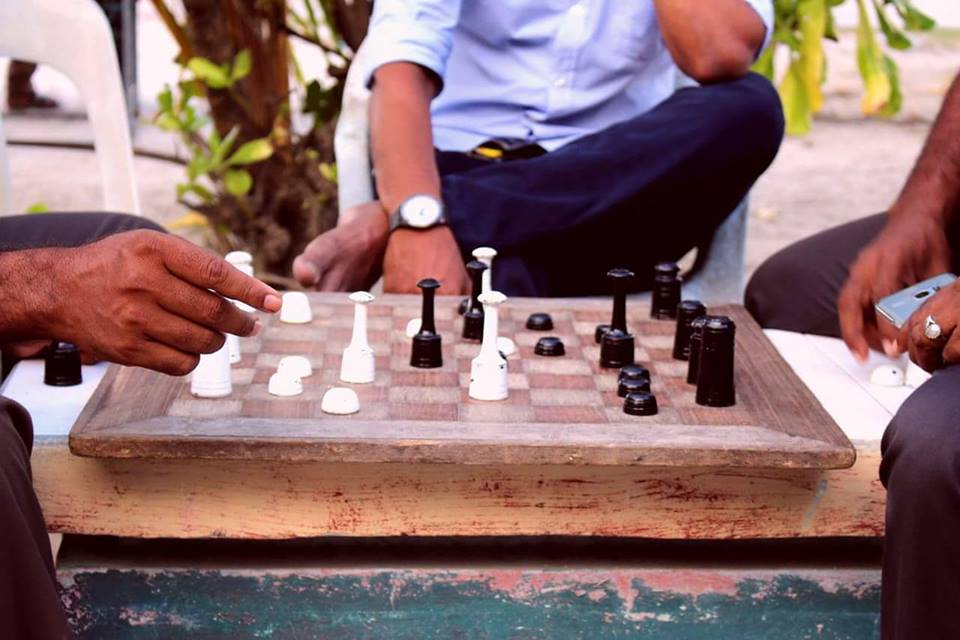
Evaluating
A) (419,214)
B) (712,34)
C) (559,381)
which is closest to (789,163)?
(712,34)

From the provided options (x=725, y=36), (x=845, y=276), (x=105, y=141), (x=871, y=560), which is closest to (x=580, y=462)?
(x=871, y=560)

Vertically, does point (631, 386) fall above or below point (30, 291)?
below

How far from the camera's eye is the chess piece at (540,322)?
2.32 m

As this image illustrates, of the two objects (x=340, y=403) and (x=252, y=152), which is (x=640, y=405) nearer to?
(x=340, y=403)

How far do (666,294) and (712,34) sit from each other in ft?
2.12

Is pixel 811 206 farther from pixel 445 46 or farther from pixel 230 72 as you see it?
pixel 445 46

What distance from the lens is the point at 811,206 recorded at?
5953mm

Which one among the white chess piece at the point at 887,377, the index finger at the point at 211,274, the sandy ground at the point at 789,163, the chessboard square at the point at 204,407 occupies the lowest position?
the sandy ground at the point at 789,163

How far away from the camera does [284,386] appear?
6.43 ft

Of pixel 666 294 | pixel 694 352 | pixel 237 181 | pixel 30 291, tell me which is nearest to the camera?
pixel 30 291

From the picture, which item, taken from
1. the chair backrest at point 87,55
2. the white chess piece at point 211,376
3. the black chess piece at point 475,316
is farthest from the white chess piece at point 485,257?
the chair backrest at point 87,55

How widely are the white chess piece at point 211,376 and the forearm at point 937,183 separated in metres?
1.12

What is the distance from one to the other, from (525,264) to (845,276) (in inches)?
24.3

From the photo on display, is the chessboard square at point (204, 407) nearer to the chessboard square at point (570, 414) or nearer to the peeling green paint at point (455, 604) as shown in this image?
the peeling green paint at point (455, 604)
